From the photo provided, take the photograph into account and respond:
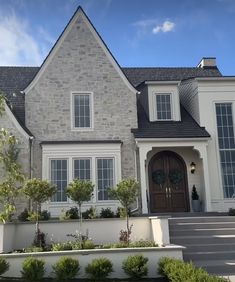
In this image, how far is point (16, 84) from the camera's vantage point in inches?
865

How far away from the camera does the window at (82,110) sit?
19500mm

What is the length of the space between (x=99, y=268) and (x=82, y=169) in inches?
321

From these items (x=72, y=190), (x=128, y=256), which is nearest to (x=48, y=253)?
(x=128, y=256)

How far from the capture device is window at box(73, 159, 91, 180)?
18.7 metres

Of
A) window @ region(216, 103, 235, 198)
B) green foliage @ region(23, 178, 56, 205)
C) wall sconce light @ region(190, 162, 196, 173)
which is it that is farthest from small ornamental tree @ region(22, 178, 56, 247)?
window @ region(216, 103, 235, 198)

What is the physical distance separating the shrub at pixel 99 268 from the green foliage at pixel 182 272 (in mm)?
1384

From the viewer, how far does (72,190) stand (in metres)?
14.3

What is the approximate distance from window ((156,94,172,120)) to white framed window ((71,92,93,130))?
338 cm

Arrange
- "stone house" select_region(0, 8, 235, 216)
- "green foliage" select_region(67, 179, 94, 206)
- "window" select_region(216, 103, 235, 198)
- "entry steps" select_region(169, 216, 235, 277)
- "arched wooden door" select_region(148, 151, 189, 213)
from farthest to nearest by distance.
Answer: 1. "window" select_region(216, 103, 235, 198)
2. "arched wooden door" select_region(148, 151, 189, 213)
3. "stone house" select_region(0, 8, 235, 216)
4. "green foliage" select_region(67, 179, 94, 206)
5. "entry steps" select_region(169, 216, 235, 277)


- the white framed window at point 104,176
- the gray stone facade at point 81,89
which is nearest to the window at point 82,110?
the gray stone facade at point 81,89

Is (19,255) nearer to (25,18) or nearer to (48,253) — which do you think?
(48,253)

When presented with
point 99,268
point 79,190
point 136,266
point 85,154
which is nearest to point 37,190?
point 79,190

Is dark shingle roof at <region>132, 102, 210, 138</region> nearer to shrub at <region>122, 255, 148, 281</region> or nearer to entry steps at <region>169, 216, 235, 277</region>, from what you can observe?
entry steps at <region>169, 216, 235, 277</region>

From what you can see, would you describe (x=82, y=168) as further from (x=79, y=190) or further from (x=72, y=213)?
(x=79, y=190)
